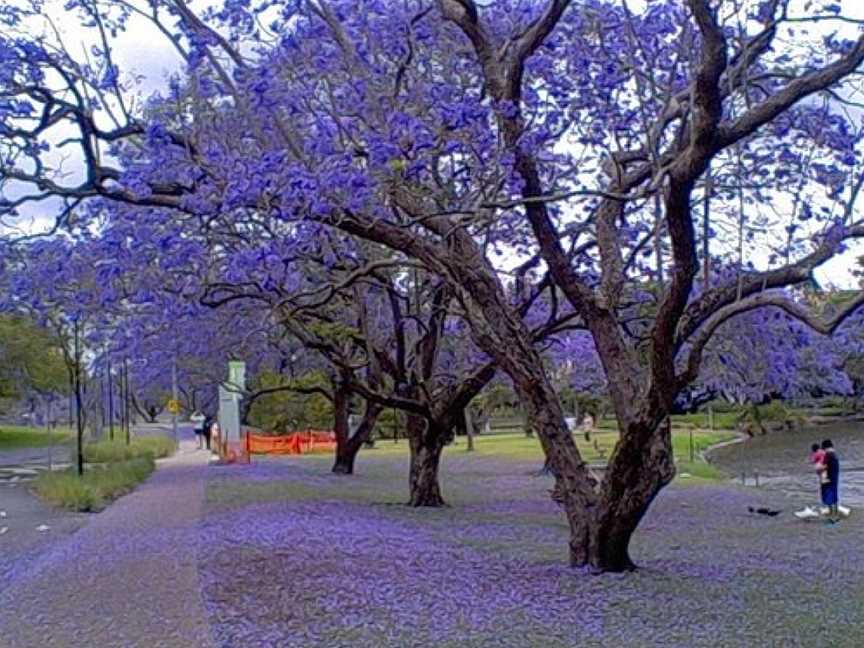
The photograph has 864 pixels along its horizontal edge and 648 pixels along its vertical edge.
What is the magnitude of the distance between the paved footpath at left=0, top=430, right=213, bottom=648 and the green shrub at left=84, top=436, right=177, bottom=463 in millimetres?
14498

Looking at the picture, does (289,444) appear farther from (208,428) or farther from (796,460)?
(796,460)

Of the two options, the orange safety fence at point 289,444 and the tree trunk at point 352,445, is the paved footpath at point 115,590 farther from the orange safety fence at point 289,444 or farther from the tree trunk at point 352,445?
the orange safety fence at point 289,444

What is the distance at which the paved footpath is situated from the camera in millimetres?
8062

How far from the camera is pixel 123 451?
3234 cm

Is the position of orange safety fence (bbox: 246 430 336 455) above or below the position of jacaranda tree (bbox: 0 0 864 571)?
below

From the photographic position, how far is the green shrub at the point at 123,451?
3085 cm

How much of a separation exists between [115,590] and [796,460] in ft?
83.5

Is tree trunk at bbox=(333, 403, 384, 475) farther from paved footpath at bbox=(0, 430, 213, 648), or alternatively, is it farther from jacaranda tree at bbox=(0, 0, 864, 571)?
jacaranda tree at bbox=(0, 0, 864, 571)

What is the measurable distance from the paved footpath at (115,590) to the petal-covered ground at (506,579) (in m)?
0.29

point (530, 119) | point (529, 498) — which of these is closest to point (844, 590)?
point (530, 119)

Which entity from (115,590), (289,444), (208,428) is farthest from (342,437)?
(115,590)

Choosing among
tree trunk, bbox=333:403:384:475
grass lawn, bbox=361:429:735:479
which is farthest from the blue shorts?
tree trunk, bbox=333:403:384:475

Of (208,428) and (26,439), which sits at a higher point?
(208,428)

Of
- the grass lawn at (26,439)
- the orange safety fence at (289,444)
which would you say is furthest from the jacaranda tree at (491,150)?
the grass lawn at (26,439)
